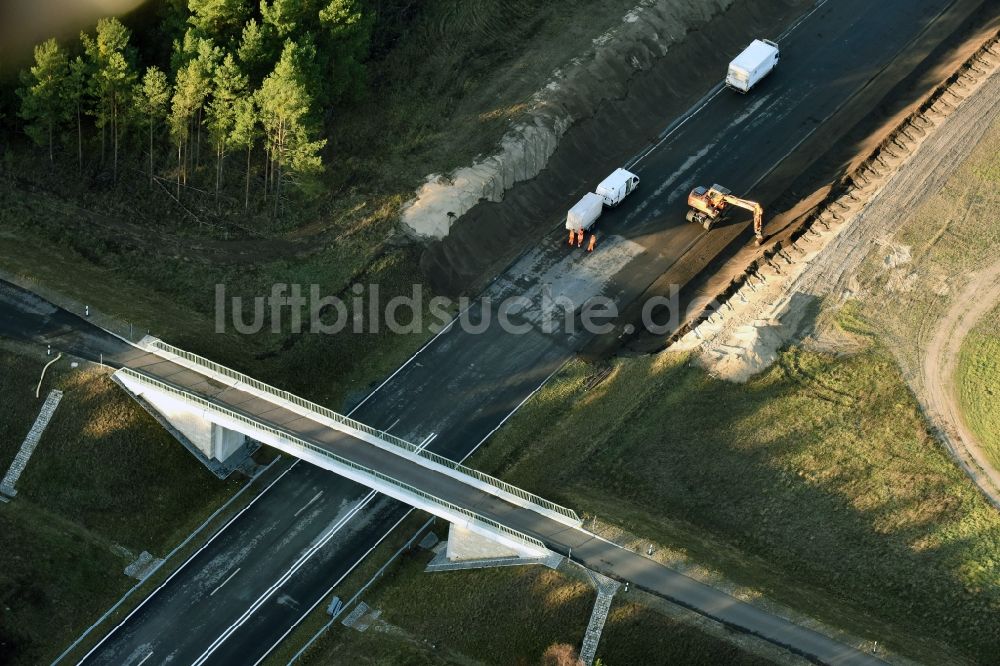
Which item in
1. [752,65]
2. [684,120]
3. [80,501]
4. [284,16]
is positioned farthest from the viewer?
[752,65]

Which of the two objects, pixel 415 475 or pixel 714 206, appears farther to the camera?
pixel 714 206

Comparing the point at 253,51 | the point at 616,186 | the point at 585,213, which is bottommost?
the point at 585,213

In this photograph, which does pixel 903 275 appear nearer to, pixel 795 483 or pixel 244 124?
pixel 795 483

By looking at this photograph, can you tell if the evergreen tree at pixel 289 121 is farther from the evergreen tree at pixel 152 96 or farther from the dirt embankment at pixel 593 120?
the dirt embankment at pixel 593 120

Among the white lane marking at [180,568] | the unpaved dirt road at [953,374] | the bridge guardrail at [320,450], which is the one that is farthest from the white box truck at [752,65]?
the white lane marking at [180,568]

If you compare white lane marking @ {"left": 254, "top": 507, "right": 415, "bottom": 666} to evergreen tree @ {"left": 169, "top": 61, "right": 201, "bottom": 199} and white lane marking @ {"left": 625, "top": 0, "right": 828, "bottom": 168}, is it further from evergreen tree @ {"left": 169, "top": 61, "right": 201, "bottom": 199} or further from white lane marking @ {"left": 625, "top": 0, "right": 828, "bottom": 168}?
white lane marking @ {"left": 625, "top": 0, "right": 828, "bottom": 168}

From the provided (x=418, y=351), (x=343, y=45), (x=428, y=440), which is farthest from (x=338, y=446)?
(x=343, y=45)

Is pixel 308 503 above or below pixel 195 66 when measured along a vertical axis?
below
